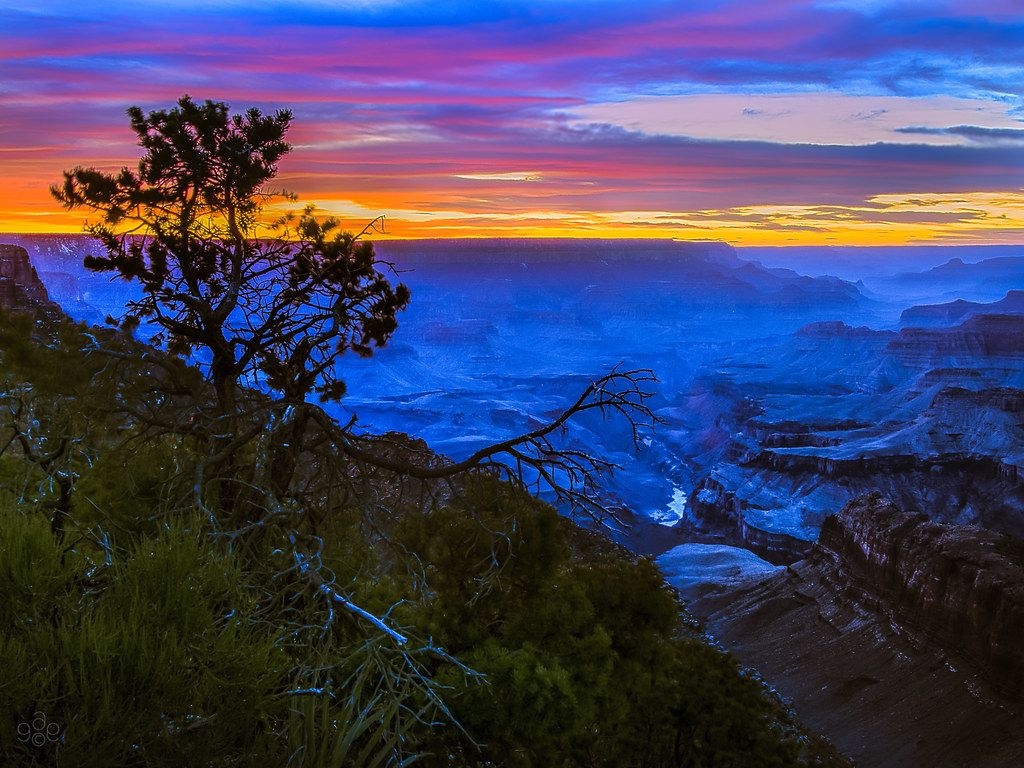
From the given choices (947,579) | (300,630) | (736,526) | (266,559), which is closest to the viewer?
(300,630)

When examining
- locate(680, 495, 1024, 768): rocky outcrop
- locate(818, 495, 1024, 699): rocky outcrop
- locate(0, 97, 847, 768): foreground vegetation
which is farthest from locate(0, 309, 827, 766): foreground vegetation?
locate(818, 495, 1024, 699): rocky outcrop

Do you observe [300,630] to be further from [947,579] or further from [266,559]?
[947,579]

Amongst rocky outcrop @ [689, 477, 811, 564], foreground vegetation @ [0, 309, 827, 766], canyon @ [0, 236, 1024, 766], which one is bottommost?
rocky outcrop @ [689, 477, 811, 564]

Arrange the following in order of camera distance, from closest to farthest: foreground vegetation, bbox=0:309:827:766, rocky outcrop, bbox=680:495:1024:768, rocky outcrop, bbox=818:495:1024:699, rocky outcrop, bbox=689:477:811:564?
foreground vegetation, bbox=0:309:827:766 < rocky outcrop, bbox=680:495:1024:768 < rocky outcrop, bbox=818:495:1024:699 < rocky outcrop, bbox=689:477:811:564

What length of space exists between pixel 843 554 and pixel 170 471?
75240 mm

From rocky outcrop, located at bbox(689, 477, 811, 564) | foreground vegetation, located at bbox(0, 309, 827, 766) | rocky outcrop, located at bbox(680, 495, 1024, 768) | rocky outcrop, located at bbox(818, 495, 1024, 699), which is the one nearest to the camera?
foreground vegetation, located at bbox(0, 309, 827, 766)

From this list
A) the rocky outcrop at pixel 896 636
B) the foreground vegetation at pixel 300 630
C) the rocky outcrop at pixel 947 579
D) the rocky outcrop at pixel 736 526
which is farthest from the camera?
the rocky outcrop at pixel 736 526

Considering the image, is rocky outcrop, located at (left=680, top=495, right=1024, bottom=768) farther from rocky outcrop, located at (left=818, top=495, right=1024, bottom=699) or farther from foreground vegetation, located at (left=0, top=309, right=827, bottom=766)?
foreground vegetation, located at (left=0, top=309, right=827, bottom=766)

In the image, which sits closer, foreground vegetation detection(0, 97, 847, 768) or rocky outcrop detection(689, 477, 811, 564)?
foreground vegetation detection(0, 97, 847, 768)

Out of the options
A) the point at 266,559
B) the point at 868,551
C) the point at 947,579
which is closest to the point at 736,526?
the point at 868,551

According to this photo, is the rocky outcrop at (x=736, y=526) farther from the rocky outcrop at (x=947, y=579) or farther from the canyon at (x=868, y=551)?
the rocky outcrop at (x=947, y=579)

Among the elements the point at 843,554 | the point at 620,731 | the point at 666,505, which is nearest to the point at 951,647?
the point at 843,554

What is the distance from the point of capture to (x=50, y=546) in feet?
19.0

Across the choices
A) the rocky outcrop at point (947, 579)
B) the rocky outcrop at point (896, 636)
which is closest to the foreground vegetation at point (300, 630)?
the rocky outcrop at point (896, 636)
